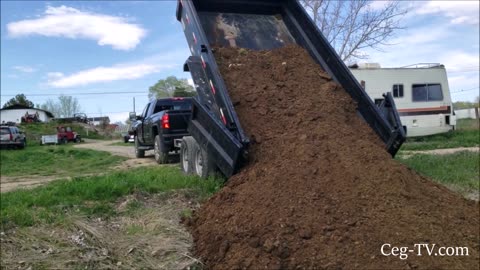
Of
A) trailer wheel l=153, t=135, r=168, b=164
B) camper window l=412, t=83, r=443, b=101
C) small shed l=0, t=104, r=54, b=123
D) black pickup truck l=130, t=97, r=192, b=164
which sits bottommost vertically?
trailer wheel l=153, t=135, r=168, b=164

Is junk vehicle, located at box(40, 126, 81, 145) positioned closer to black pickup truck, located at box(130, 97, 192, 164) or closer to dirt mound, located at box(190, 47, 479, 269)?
black pickup truck, located at box(130, 97, 192, 164)

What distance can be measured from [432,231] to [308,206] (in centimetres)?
106

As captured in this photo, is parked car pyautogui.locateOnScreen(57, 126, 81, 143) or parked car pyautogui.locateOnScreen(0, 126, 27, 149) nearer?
parked car pyautogui.locateOnScreen(0, 126, 27, 149)

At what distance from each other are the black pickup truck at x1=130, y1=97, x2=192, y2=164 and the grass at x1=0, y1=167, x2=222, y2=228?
127 inches

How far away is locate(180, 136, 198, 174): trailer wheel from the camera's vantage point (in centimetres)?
772

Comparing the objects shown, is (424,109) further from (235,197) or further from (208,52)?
(235,197)

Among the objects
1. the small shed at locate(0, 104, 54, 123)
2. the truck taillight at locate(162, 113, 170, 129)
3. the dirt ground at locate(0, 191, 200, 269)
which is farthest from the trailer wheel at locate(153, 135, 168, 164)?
the small shed at locate(0, 104, 54, 123)

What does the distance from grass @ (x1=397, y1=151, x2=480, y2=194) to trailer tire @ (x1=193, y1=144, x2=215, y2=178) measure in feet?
13.8

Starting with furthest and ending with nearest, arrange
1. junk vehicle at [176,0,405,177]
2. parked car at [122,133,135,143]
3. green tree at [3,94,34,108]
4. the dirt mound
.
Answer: green tree at [3,94,34,108]
parked car at [122,133,135,143]
junk vehicle at [176,0,405,177]
the dirt mound

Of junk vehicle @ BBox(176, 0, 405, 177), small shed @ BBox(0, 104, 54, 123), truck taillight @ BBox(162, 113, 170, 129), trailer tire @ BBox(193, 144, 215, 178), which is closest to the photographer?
junk vehicle @ BBox(176, 0, 405, 177)

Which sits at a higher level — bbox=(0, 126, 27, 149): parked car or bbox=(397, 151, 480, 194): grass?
bbox=(0, 126, 27, 149): parked car

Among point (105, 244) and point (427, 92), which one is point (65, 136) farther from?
point (105, 244)

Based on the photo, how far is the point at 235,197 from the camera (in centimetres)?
496

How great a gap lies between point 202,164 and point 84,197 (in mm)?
1691
